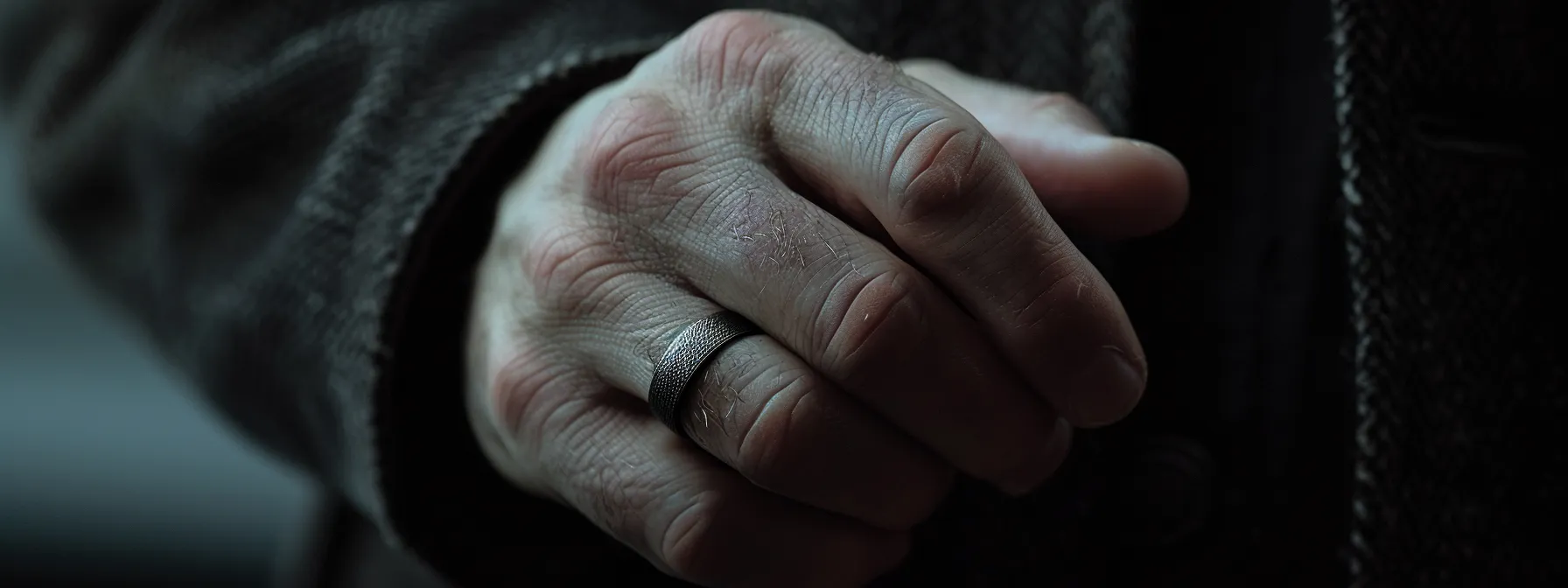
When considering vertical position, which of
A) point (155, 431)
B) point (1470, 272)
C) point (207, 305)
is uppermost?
point (1470, 272)

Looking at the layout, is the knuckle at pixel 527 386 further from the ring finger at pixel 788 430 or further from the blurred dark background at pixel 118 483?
the blurred dark background at pixel 118 483

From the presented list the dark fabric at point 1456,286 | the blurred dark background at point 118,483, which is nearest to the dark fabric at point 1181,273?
the dark fabric at point 1456,286

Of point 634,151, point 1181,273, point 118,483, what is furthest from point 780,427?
point 118,483

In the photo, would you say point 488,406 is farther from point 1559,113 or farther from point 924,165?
point 1559,113

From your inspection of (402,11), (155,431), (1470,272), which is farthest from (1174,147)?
(155,431)

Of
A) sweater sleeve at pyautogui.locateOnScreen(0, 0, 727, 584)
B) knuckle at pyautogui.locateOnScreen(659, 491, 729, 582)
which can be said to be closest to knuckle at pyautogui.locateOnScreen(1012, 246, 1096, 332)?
knuckle at pyautogui.locateOnScreen(659, 491, 729, 582)

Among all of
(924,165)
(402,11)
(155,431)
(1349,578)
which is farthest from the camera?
(155,431)

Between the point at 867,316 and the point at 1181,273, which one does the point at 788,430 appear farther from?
the point at 1181,273
